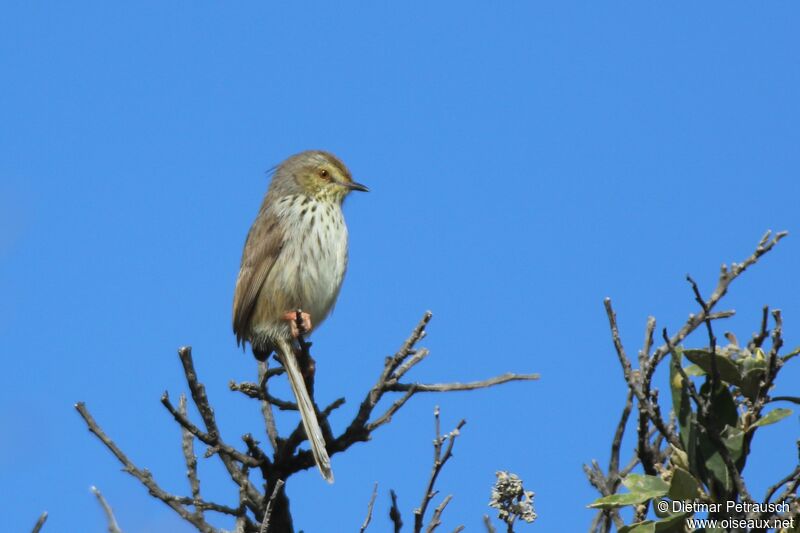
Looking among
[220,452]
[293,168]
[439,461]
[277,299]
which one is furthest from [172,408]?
[293,168]

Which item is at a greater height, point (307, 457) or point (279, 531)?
point (307, 457)

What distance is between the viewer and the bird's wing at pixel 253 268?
7203 mm

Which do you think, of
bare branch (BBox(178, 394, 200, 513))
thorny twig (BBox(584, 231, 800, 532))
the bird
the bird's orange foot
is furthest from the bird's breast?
thorny twig (BBox(584, 231, 800, 532))

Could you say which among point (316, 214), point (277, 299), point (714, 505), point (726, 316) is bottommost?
point (714, 505)

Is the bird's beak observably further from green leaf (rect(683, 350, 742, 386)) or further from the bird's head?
green leaf (rect(683, 350, 742, 386))

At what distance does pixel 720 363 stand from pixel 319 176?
4.65 m

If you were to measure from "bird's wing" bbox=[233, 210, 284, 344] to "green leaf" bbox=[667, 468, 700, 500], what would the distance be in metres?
4.12

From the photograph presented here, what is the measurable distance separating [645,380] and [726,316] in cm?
60

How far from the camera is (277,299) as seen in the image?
712cm

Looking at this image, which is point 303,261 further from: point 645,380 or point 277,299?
point 645,380

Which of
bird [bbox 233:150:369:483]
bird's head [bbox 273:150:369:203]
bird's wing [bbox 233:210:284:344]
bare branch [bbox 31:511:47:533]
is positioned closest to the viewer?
bare branch [bbox 31:511:47:533]

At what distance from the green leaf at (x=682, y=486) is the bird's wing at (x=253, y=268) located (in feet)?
13.5

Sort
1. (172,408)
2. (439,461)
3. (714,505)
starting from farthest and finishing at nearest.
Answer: (172,408) → (439,461) → (714,505)

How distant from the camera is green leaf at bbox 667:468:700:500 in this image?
3488 mm
